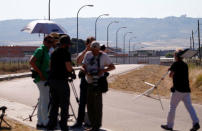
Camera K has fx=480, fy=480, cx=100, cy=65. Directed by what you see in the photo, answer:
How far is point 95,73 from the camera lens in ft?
28.7

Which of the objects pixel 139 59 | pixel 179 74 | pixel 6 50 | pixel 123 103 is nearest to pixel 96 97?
pixel 179 74

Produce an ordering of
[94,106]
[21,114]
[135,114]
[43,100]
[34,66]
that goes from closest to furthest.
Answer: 1. [94,106]
2. [34,66]
3. [43,100]
4. [21,114]
5. [135,114]

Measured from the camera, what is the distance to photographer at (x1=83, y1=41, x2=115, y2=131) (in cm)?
875

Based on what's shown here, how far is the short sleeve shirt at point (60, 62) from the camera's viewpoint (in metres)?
8.26

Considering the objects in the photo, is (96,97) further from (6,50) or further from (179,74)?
(6,50)

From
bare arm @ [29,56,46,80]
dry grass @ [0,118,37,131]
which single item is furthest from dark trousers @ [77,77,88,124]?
dry grass @ [0,118,37,131]

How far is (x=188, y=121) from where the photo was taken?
1087 cm

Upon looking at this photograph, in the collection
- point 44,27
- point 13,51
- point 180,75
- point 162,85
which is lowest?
point 13,51

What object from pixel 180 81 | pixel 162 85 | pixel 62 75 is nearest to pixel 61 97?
pixel 62 75

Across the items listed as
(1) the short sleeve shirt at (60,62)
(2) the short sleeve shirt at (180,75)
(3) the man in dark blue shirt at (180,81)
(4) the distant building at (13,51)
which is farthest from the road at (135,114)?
(4) the distant building at (13,51)

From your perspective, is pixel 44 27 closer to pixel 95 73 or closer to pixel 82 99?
pixel 82 99

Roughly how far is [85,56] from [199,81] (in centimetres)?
1423

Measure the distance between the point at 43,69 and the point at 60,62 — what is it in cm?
103

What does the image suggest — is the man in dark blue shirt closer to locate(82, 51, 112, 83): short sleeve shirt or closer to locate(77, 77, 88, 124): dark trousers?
locate(82, 51, 112, 83): short sleeve shirt
